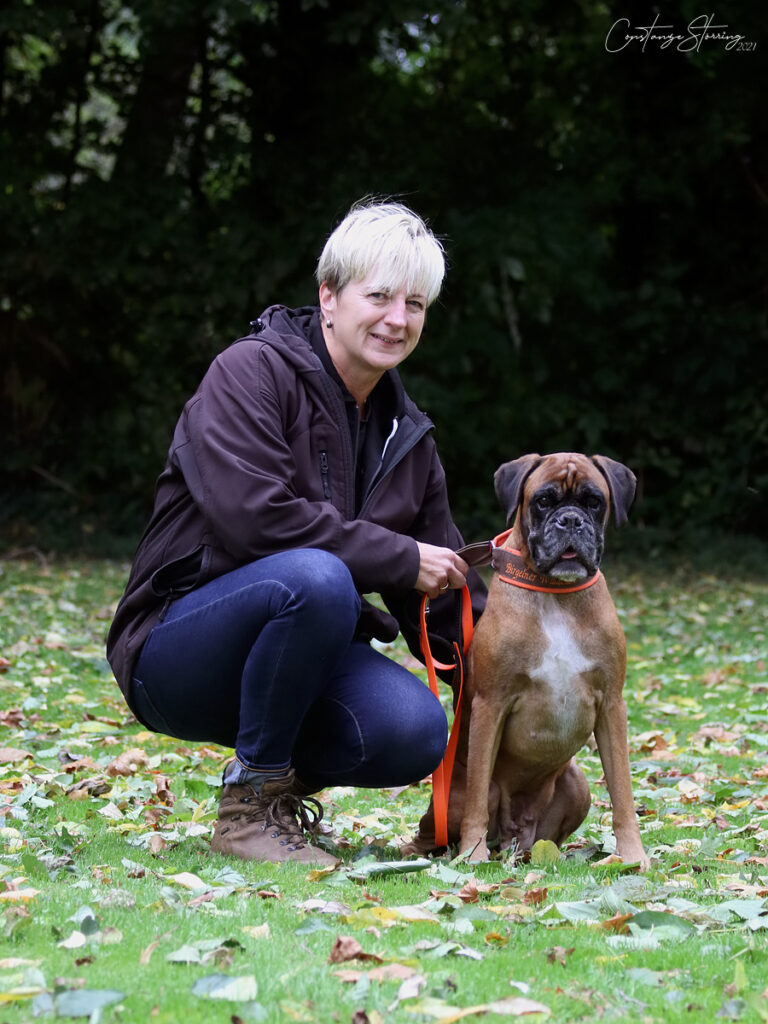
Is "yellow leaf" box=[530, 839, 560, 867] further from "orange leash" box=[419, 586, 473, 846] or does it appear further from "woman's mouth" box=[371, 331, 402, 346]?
"woman's mouth" box=[371, 331, 402, 346]

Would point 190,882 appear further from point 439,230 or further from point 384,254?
point 439,230

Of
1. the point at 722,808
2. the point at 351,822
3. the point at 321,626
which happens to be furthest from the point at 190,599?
the point at 722,808

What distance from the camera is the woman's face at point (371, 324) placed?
373 cm

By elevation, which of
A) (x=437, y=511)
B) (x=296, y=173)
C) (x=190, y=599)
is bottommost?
(x=190, y=599)

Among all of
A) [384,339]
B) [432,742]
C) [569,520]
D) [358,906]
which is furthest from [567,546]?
[358,906]

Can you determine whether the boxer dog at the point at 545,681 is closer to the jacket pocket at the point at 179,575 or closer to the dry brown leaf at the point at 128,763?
the jacket pocket at the point at 179,575

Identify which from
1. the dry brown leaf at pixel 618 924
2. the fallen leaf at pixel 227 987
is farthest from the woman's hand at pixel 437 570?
the fallen leaf at pixel 227 987

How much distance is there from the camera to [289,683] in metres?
3.43

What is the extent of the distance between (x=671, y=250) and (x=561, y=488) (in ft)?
34.5

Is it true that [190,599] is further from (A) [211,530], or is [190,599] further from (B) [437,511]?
(B) [437,511]

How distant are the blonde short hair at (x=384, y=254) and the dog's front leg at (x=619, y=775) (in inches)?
55.2

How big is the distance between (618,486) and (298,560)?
1152mm

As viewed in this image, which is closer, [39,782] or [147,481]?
[39,782]

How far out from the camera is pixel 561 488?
3.82 meters
